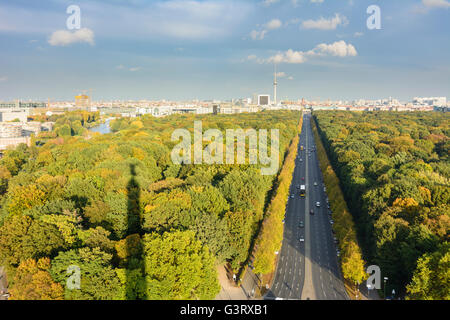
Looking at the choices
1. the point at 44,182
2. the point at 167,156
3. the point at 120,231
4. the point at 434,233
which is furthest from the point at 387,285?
the point at 167,156

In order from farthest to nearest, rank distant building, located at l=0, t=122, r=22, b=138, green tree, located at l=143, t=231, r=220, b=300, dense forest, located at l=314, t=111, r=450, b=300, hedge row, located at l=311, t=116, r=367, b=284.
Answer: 1. distant building, located at l=0, t=122, r=22, b=138
2. hedge row, located at l=311, t=116, r=367, b=284
3. dense forest, located at l=314, t=111, r=450, b=300
4. green tree, located at l=143, t=231, r=220, b=300

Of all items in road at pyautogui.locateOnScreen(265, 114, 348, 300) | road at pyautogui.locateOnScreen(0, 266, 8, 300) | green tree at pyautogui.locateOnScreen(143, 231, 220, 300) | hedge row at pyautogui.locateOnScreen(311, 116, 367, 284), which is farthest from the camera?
→ road at pyautogui.locateOnScreen(265, 114, 348, 300)

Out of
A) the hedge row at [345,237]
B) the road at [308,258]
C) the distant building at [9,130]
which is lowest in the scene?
the road at [308,258]

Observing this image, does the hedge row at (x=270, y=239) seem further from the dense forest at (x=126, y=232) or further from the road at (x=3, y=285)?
the road at (x=3, y=285)

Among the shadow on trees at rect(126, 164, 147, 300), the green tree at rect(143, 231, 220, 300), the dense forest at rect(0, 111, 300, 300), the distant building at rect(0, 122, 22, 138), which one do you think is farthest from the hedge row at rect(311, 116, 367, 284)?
the distant building at rect(0, 122, 22, 138)

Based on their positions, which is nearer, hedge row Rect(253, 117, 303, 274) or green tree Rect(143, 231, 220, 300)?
green tree Rect(143, 231, 220, 300)

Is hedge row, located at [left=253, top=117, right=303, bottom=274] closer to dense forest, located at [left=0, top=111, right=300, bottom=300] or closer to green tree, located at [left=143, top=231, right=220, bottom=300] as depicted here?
dense forest, located at [left=0, top=111, right=300, bottom=300]

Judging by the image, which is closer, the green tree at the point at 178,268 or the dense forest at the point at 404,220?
the green tree at the point at 178,268

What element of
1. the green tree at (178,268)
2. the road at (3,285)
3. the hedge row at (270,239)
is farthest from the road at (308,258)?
the road at (3,285)

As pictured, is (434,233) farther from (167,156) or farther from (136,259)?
(167,156)
